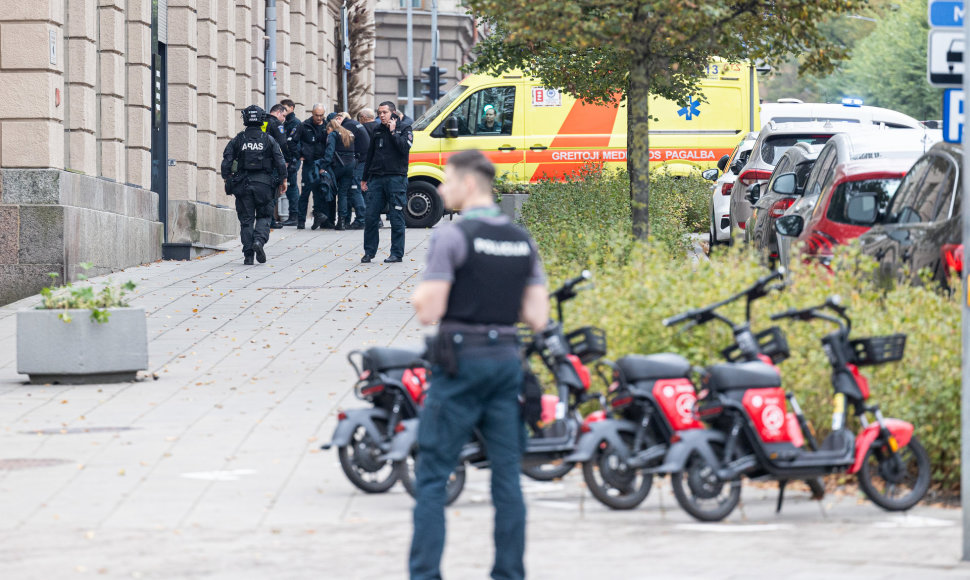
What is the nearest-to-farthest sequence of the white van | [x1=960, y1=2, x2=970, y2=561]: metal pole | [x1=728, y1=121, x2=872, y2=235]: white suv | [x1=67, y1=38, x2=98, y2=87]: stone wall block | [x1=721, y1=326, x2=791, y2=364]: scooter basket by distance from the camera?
[x1=960, y1=2, x2=970, y2=561]: metal pole, [x1=721, y1=326, x2=791, y2=364]: scooter basket, [x1=67, y1=38, x2=98, y2=87]: stone wall block, [x1=728, y1=121, x2=872, y2=235]: white suv, the white van

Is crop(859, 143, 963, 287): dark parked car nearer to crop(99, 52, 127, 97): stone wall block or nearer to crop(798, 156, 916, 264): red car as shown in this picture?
crop(798, 156, 916, 264): red car

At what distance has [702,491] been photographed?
23.3 ft

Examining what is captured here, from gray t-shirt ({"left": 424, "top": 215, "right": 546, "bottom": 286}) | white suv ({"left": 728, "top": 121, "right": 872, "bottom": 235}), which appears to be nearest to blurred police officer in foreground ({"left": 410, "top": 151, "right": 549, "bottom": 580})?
gray t-shirt ({"left": 424, "top": 215, "right": 546, "bottom": 286})

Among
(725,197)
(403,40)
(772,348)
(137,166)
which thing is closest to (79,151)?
(137,166)

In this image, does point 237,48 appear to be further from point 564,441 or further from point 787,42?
point 564,441

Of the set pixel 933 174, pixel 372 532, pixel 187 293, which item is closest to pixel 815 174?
pixel 933 174

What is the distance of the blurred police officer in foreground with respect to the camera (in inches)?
222

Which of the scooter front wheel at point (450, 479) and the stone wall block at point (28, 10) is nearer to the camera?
the scooter front wheel at point (450, 479)

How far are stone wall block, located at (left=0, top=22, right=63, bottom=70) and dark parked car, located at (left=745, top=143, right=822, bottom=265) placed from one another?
25.0ft

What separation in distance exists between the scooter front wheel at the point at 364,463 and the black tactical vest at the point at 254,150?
12.4m

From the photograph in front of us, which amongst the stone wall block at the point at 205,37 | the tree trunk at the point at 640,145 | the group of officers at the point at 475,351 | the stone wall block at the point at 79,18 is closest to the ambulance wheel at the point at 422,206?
the stone wall block at the point at 205,37

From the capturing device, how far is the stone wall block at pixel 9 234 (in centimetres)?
1720

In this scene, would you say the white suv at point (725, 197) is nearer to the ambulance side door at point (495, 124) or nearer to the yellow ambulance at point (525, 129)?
the yellow ambulance at point (525, 129)

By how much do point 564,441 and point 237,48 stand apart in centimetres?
2085
